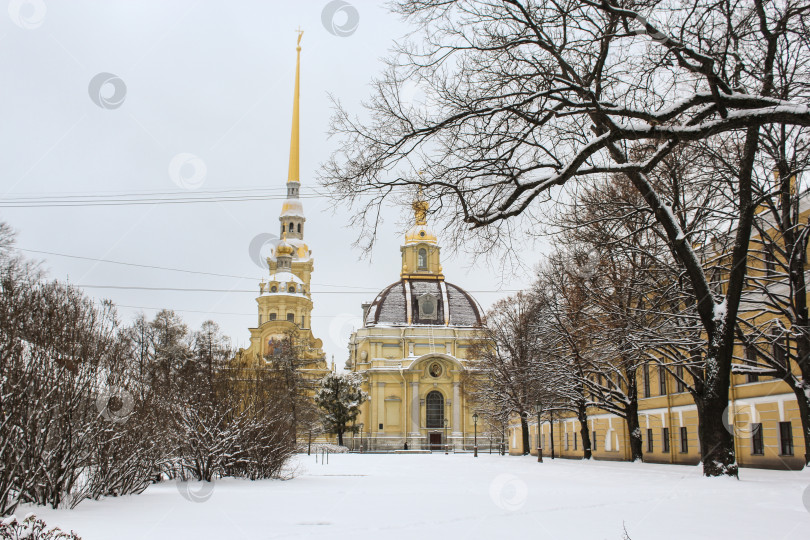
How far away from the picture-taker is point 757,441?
26.9 meters

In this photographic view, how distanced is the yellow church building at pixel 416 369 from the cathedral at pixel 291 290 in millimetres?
6783

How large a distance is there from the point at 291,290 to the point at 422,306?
18.4 metres

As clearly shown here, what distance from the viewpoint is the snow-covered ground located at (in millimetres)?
9961

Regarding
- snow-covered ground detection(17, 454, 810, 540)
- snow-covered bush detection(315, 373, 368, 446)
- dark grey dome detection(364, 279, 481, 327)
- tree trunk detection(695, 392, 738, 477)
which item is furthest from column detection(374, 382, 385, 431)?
tree trunk detection(695, 392, 738, 477)

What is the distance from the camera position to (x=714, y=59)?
10.6 m

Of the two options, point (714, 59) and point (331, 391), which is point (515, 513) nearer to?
point (714, 59)

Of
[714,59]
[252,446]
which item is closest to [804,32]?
[714,59]

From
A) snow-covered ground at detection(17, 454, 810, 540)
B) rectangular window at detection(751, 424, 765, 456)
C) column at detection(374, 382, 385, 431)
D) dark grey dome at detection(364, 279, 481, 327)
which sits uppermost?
dark grey dome at detection(364, 279, 481, 327)

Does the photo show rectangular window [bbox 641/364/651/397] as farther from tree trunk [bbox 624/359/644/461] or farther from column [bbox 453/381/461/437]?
column [bbox 453/381/461/437]

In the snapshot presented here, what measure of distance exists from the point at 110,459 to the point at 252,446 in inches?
240

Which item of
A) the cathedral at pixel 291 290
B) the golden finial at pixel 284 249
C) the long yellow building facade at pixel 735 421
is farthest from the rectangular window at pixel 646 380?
the golden finial at pixel 284 249

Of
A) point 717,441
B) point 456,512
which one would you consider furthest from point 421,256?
point 456,512

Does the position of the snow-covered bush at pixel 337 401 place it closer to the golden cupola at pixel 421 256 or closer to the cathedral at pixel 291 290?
the cathedral at pixel 291 290

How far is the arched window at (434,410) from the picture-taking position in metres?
83.9
